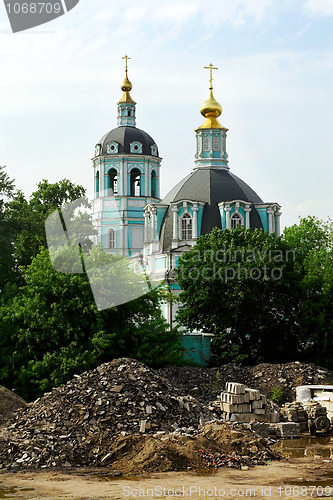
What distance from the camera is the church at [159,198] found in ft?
132

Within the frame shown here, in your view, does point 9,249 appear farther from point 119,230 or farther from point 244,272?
point 119,230

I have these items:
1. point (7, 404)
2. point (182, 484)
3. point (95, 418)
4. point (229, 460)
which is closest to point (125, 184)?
point (7, 404)

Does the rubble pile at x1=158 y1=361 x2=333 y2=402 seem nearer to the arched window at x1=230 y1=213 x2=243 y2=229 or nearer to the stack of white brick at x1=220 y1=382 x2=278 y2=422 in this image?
the stack of white brick at x1=220 y1=382 x2=278 y2=422

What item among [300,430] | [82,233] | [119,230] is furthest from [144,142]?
[300,430]

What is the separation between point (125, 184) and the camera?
4844 cm

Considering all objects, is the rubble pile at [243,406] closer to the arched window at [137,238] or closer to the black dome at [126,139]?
the arched window at [137,238]

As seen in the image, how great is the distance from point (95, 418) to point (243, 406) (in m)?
4.26

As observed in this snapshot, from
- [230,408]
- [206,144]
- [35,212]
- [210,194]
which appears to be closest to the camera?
[230,408]

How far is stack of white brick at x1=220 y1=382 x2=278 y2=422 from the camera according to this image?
1783 centimetres

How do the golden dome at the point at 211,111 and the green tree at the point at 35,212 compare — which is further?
the golden dome at the point at 211,111

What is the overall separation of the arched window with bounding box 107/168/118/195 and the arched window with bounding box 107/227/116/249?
2691 millimetres

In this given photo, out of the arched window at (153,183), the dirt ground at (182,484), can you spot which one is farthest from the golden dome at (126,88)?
the dirt ground at (182,484)

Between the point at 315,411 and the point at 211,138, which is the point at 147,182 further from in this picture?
the point at 315,411

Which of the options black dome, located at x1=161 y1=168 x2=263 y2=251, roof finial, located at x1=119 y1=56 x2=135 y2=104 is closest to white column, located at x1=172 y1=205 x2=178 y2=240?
black dome, located at x1=161 y1=168 x2=263 y2=251
